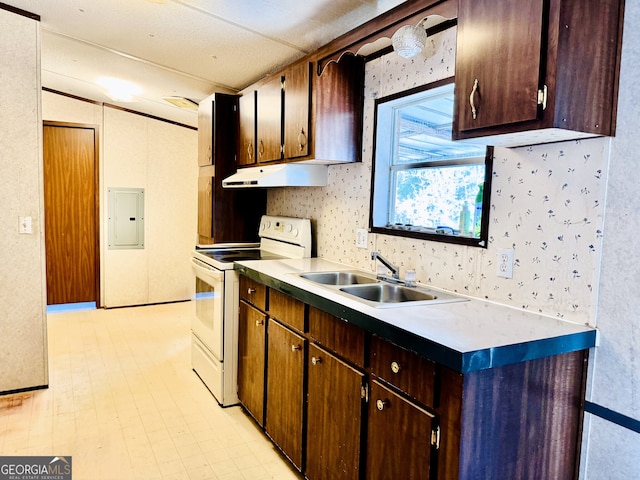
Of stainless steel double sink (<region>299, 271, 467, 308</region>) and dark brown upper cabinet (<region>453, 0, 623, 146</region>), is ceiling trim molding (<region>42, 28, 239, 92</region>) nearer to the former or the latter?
stainless steel double sink (<region>299, 271, 467, 308</region>)

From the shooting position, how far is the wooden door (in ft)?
16.5

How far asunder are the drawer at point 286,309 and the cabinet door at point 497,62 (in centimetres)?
108

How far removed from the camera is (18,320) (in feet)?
9.99

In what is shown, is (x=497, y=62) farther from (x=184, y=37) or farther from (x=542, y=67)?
(x=184, y=37)

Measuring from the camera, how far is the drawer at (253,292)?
8.27ft

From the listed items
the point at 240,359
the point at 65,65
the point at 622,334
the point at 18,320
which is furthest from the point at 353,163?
the point at 65,65

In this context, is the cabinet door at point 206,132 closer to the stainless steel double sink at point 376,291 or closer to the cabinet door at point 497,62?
the stainless steel double sink at point 376,291

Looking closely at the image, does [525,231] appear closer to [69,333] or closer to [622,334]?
[622,334]

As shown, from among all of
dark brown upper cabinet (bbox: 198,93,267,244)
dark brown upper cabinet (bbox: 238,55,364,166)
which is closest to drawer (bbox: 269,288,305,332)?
dark brown upper cabinet (bbox: 238,55,364,166)

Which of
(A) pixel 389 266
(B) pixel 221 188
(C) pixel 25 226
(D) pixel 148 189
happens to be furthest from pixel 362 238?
(D) pixel 148 189

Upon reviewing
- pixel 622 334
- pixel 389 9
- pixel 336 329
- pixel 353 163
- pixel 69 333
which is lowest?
pixel 69 333

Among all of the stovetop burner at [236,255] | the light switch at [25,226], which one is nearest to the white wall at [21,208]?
the light switch at [25,226]

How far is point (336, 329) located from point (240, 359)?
1223mm

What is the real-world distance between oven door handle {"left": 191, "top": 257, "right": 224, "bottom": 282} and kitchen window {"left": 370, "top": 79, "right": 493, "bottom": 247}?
3.32ft
